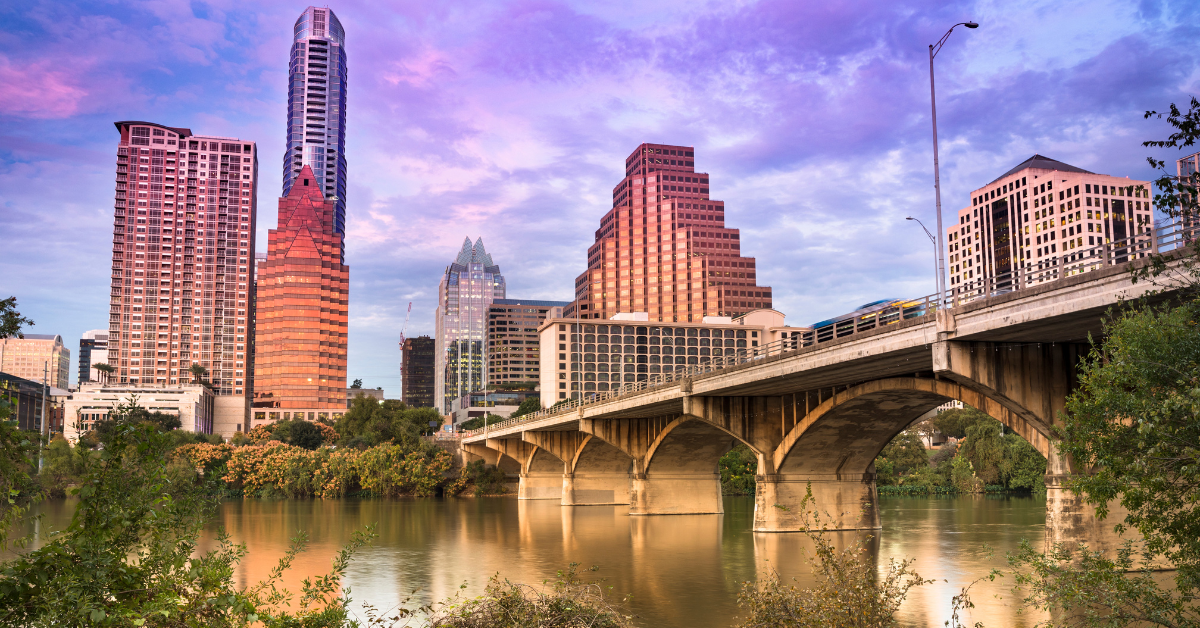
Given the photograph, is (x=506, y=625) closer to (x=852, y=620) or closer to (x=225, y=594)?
(x=225, y=594)

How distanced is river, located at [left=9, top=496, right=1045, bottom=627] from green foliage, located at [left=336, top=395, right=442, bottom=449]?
4112 cm

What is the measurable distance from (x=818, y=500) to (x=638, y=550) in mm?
13344

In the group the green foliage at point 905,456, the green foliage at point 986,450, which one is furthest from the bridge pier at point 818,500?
the green foliage at point 905,456

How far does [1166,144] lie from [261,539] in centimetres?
5005

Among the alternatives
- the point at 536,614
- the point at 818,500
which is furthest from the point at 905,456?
the point at 536,614

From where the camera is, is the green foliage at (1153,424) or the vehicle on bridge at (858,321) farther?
the vehicle on bridge at (858,321)

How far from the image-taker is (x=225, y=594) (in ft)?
40.1

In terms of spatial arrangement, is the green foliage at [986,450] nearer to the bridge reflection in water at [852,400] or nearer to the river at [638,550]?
the river at [638,550]

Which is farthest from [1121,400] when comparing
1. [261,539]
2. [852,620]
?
[261,539]

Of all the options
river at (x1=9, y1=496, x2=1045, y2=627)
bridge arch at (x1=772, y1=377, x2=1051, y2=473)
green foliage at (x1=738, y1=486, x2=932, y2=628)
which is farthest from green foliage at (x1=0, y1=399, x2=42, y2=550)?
bridge arch at (x1=772, y1=377, x2=1051, y2=473)

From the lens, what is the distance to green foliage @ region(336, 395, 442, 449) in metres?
129

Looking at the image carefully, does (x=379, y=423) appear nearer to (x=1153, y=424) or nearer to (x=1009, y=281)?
(x=1009, y=281)

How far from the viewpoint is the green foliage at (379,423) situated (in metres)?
129

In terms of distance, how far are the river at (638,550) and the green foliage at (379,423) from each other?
41.1 meters
